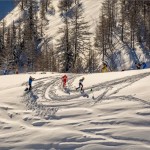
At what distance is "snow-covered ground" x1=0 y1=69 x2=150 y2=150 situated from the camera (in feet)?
67.3

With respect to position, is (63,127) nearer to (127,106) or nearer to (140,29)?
(127,106)

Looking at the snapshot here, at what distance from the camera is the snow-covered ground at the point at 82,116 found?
20500 millimetres

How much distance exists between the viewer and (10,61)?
232ft

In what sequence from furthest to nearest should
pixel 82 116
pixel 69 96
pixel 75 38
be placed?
pixel 75 38, pixel 69 96, pixel 82 116

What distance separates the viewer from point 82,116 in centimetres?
2364

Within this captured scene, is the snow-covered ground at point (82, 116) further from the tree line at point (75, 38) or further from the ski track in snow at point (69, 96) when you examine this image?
the tree line at point (75, 38)

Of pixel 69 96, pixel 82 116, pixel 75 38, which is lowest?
pixel 82 116

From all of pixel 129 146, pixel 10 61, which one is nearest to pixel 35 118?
pixel 129 146

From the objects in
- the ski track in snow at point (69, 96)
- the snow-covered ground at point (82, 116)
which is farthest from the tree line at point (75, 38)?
the snow-covered ground at point (82, 116)

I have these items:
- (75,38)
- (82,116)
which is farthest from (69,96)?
(75,38)

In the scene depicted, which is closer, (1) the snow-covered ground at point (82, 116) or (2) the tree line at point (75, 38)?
(1) the snow-covered ground at point (82, 116)

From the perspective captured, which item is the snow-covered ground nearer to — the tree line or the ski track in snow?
the ski track in snow

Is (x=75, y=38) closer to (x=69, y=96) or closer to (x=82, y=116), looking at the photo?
(x=69, y=96)

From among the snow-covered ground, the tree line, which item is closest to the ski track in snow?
the snow-covered ground
